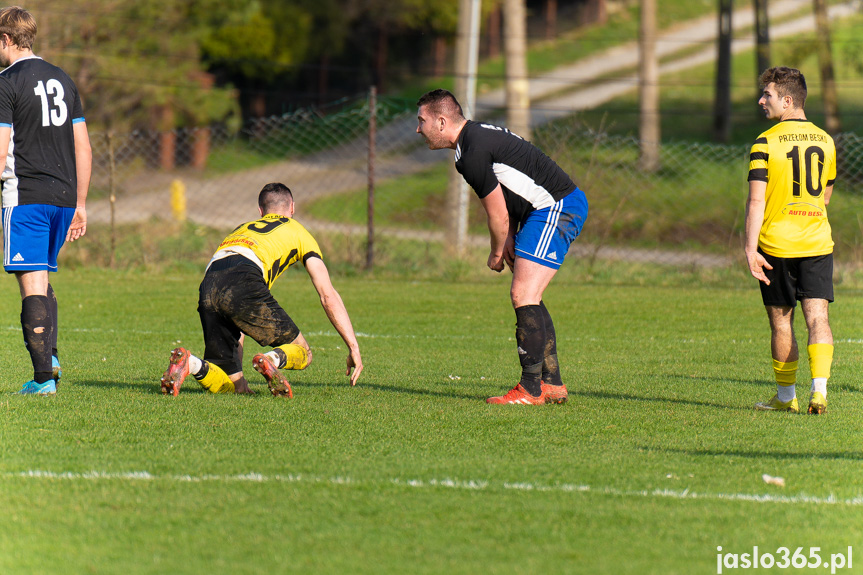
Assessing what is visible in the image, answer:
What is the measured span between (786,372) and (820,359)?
0.21 meters

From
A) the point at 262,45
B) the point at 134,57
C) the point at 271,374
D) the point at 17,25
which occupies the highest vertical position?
the point at 262,45

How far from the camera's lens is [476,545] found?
352cm

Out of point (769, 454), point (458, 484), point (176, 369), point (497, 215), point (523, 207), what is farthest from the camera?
point (523, 207)

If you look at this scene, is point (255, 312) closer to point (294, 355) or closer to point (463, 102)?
point (294, 355)

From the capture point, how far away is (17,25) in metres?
5.99

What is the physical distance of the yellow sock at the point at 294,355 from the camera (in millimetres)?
6082

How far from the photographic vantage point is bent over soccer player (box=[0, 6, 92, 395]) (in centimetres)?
600

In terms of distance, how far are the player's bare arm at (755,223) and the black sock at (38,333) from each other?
417 cm

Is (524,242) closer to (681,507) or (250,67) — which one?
(681,507)

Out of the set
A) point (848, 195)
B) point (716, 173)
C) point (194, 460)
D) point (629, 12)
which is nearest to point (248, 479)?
point (194, 460)

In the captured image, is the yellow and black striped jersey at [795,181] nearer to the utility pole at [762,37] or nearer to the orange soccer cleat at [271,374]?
the orange soccer cleat at [271,374]

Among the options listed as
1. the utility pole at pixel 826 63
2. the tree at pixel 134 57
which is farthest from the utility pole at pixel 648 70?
the tree at pixel 134 57

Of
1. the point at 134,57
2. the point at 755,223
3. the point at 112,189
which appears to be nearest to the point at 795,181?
the point at 755,223

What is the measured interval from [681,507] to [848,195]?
1327cm
